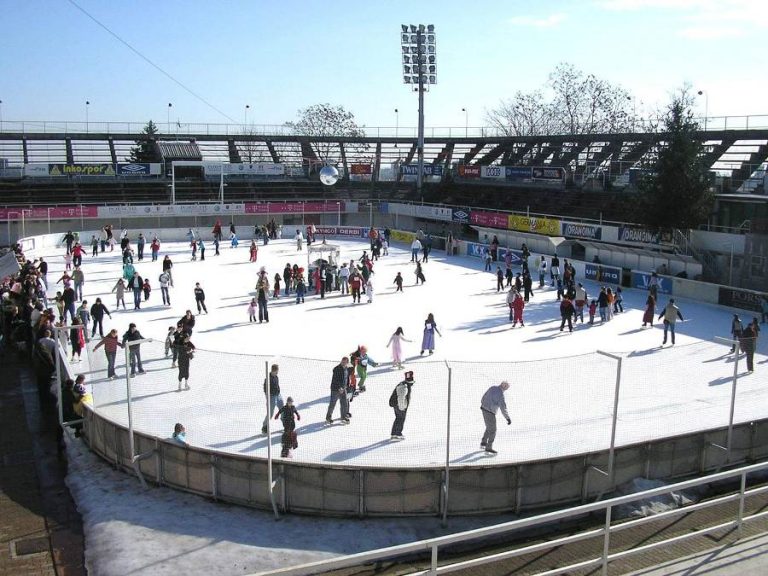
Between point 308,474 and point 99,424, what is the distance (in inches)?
156

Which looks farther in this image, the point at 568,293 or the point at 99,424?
the point at 568,293

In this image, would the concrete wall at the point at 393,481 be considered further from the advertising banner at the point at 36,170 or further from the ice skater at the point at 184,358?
the advertising banner at the point at 36,170

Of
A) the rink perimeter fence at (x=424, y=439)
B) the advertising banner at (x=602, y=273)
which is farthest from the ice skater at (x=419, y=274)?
the rink perimeter fence at (x=424, y=439)

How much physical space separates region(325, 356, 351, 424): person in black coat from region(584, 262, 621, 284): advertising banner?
21396mm

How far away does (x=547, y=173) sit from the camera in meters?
49.3

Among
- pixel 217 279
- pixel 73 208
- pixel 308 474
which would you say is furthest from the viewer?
pixel 73 208

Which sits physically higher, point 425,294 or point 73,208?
point 73,208

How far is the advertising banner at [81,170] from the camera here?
52344 mm

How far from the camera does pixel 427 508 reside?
1033cm

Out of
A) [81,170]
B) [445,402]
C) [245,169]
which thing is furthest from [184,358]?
[245,169]

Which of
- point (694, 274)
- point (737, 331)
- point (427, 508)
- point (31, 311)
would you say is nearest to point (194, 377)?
point (427, 508)

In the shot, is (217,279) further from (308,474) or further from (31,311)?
(308,474)

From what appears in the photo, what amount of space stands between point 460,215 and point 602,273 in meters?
16.4

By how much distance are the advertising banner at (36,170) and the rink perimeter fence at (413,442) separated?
145 feet
